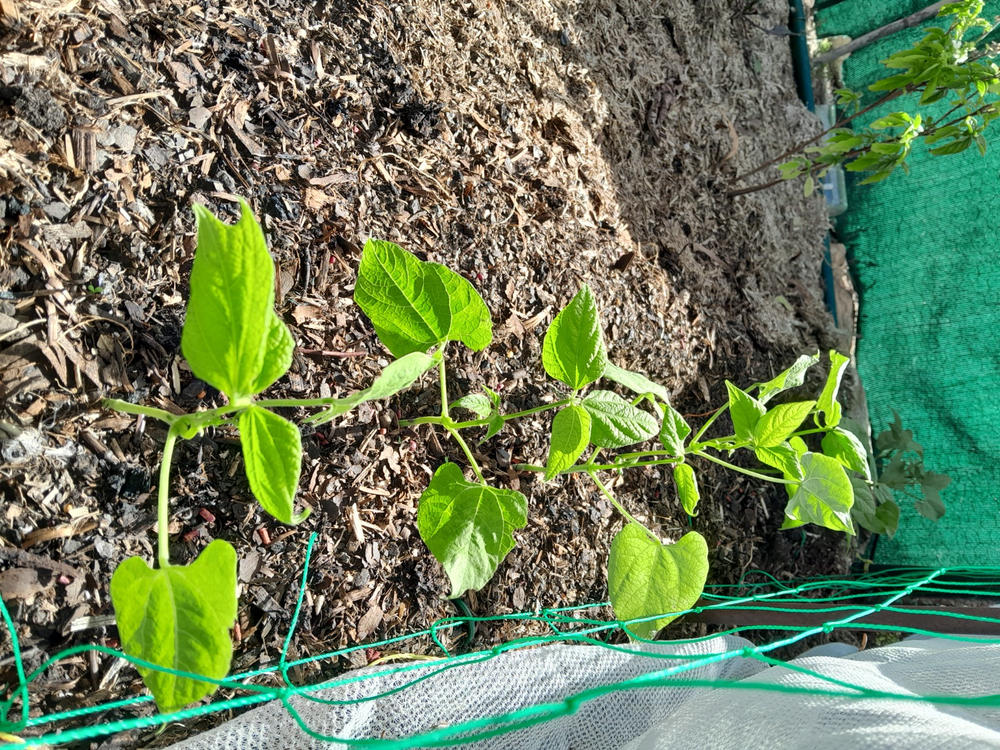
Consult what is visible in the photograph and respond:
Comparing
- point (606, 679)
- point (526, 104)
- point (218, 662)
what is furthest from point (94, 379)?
point (526, 104)

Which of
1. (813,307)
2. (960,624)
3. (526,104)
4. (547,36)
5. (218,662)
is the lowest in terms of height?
(960,624)

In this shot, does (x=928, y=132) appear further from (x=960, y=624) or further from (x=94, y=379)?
(x=94, y=379)

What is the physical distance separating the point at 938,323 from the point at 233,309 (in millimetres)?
2150

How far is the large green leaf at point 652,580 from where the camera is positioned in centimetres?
114

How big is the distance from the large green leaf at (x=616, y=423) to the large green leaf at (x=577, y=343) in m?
0.06

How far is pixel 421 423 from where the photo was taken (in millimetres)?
1269

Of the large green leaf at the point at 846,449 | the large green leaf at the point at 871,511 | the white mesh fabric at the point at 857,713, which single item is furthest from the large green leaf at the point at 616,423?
the large green leaf at the point at 871,511

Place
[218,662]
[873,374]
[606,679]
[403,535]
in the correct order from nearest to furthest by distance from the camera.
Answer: [218,662], [606,679], [403,535], [873,374]

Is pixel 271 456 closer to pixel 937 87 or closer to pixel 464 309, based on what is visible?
pixel 464 309

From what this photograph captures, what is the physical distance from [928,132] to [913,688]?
177 cm

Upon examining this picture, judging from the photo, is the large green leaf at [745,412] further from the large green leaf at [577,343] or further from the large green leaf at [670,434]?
the large green leaf at [577,343]

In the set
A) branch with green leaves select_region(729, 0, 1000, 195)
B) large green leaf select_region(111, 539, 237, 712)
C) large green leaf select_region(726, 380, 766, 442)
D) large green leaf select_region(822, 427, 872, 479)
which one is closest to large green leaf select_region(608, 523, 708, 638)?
large green leaf select_region(726, 380, 766, 442)

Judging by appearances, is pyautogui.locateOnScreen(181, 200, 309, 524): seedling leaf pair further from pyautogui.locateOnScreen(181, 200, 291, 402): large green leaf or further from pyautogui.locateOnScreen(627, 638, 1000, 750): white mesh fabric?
pyautogui.locateOnScreen(627, 638, 1000, 750): white mesh fabric

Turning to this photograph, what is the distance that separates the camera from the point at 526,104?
62.7 inches
